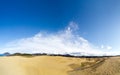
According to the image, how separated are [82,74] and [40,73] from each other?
208 inches

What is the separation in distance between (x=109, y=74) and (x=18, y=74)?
890 centimetres

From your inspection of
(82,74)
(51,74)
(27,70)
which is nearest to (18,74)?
(27,70)

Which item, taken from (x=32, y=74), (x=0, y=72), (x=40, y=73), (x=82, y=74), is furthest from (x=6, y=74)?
(x=82, y=74)

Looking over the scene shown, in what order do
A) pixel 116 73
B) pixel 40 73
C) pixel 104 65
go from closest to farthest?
pixel 116 73 < pixel 40 73 < pixel 104 65

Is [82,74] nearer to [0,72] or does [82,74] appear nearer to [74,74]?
[74,74]

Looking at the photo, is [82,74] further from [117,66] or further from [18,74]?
[18,74]

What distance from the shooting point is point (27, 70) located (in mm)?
20891

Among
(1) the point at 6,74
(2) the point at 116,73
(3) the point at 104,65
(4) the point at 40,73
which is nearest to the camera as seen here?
(1) the point at 6,74

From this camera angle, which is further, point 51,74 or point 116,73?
point 51,74

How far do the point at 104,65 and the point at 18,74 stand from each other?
1033 centimetres

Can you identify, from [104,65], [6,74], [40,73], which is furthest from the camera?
[104,65]

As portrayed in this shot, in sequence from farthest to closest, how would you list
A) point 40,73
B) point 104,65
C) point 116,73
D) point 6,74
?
point 104,65 → point 40,73 → point 116,73 → point 6,74

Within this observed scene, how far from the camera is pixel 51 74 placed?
74.7 ft

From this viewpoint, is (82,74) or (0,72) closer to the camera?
(0,72)
